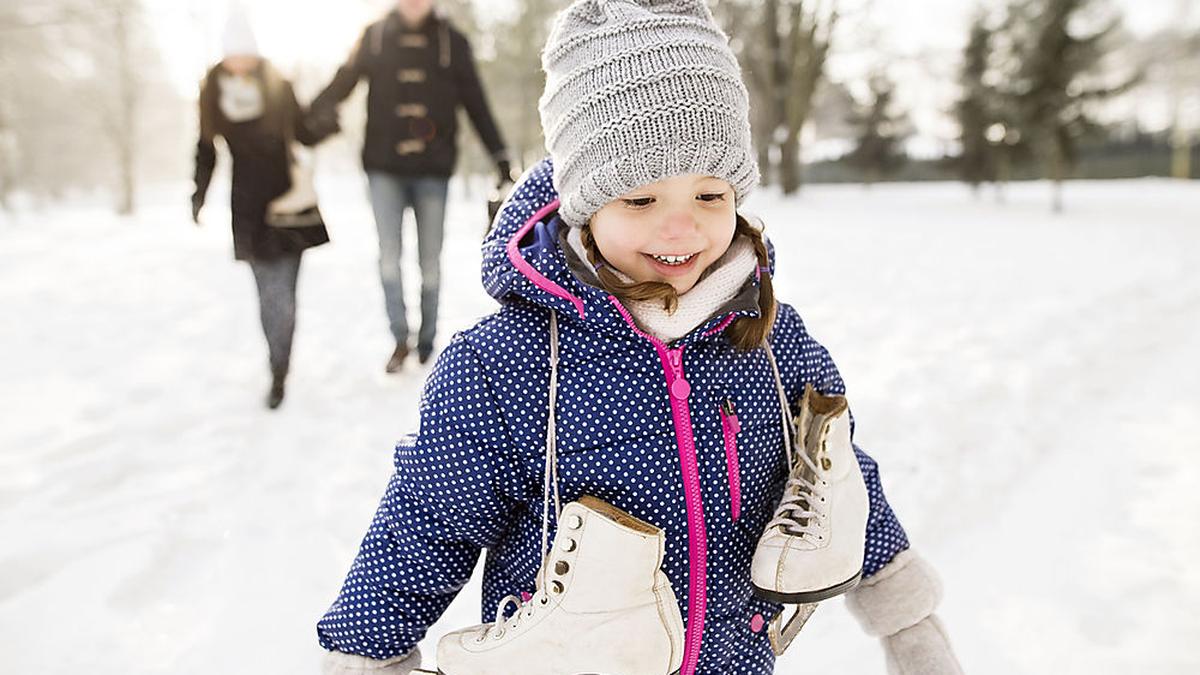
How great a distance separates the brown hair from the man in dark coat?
2787 mm

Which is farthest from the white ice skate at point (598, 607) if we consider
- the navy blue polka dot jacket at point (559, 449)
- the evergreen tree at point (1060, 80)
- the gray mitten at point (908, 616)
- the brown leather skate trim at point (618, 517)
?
the evergreen tree at point (1060, 80)

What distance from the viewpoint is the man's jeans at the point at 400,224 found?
13.7 feet

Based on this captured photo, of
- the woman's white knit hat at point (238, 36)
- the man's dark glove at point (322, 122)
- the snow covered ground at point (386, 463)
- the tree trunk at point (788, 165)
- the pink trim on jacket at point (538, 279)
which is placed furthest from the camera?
the tree trunk at point (788, 165)

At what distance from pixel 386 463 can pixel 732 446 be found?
2389 mm

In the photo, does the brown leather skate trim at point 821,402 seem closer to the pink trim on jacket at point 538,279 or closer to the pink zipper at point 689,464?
the pink zipper at point 689,464

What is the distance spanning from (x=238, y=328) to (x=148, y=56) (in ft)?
112

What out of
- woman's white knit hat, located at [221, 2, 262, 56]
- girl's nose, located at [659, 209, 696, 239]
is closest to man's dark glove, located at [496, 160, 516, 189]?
woman's white knit hat, located at [221, 2, 262, 56]

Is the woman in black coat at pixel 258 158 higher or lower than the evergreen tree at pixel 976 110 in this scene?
lower

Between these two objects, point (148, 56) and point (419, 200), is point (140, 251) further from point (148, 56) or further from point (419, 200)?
point (148, 56)

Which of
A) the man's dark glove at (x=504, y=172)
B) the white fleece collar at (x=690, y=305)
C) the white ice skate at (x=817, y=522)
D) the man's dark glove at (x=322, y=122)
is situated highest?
the man's dark glove at (x=322, y=122)

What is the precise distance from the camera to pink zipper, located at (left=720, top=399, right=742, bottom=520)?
124 cm

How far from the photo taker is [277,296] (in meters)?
3.83

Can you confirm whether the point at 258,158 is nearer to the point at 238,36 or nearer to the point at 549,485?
the point at 238,36

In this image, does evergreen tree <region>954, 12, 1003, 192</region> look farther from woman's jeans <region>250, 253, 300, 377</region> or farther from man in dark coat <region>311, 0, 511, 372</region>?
woman's jeans <region>250, 253, 300, 377</region>
